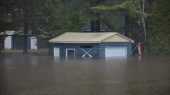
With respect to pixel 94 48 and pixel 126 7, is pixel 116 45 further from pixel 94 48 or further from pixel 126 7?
pixel 126 7

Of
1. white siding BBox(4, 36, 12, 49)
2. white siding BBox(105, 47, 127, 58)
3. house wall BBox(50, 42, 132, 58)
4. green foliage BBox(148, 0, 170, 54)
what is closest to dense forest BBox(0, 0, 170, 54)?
green foliage BBox(148, 0, 170, 54)

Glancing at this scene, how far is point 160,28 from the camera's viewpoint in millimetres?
41219

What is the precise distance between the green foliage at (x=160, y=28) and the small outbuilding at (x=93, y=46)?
3253 mm

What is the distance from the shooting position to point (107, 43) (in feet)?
122

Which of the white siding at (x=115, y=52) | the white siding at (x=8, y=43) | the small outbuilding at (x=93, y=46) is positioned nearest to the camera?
the small outbuilding at (x=93, y=46)

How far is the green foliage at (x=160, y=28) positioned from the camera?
40344 mm

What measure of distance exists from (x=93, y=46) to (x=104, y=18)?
24.2 feet

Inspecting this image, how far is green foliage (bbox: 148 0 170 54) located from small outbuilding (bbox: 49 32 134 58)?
3253 mm

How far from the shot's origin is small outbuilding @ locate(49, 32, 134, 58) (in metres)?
37.0

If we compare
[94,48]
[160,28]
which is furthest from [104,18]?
[94,48]

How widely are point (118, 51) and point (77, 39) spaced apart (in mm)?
3620

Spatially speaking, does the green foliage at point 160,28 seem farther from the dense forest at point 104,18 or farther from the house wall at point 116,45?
the house wall at point 116,45

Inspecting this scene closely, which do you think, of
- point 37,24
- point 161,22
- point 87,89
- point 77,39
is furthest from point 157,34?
point 87,89

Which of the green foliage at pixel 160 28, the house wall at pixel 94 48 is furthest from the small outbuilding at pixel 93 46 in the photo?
the green foliage at pixel 160 28
